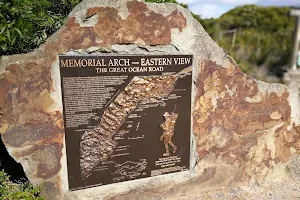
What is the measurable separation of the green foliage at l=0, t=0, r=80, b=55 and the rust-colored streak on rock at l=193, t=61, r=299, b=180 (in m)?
1.47

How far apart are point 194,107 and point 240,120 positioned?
546 mm

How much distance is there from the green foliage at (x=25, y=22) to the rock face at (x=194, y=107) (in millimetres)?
192

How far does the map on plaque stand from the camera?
236 cm

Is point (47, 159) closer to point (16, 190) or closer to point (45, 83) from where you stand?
point (16, 190)

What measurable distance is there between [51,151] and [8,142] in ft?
1.04

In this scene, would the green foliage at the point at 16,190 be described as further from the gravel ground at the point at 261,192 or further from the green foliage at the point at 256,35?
the green foliage at the point at 256,35

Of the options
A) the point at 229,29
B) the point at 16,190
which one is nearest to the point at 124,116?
the point at 16,190

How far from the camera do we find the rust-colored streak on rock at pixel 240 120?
2.82 meters

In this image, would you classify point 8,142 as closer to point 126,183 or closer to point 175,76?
point 126,183

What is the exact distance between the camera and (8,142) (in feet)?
7.26

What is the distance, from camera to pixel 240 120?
2990mm

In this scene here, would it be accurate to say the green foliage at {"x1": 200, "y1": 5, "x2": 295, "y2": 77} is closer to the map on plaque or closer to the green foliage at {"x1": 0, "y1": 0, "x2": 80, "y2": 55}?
the map on plaque

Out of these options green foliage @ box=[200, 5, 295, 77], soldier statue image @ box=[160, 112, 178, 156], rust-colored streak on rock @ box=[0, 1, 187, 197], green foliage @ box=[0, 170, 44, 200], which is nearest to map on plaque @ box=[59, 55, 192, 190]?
soldier statue image @ box=[160, 112, 178, 156]

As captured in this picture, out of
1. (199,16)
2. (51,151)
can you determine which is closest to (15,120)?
(51,151)
